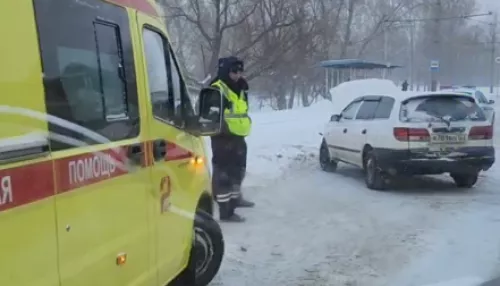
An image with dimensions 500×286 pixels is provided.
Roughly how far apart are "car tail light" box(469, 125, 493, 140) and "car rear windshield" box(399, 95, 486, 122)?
0.47ft

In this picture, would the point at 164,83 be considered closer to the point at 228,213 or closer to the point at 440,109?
the point at 228,213

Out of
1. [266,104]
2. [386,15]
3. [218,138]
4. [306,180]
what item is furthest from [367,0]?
[218,138]

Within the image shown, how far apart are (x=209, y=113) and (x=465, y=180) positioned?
736 centimetres

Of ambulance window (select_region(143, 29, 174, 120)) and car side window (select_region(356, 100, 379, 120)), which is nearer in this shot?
ambulance window (select_region(143, 29, 174, 120))

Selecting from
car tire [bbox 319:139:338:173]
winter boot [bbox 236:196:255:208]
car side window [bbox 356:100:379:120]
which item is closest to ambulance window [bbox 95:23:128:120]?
winter boot [bbox 236:196:255:208]

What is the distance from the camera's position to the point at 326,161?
45.4 feet

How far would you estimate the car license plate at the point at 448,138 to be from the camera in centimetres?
1059

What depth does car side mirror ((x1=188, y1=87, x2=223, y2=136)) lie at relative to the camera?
5.05 m

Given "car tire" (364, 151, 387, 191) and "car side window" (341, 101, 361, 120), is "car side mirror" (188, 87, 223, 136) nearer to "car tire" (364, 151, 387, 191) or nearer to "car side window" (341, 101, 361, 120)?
"car tire" (364, 151, 387, 191)

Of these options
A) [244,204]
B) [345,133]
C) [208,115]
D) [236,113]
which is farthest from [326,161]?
[208,115]

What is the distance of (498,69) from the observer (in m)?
94.4

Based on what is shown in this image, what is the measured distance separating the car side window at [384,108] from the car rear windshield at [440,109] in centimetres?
30

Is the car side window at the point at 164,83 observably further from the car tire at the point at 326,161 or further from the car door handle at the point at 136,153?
the car tire at the point at 326,161

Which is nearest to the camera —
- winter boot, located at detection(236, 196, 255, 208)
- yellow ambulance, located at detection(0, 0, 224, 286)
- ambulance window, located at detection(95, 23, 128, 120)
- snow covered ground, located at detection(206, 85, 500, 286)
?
yellow ambulance, located at detection(0, 0, 224, 286)
